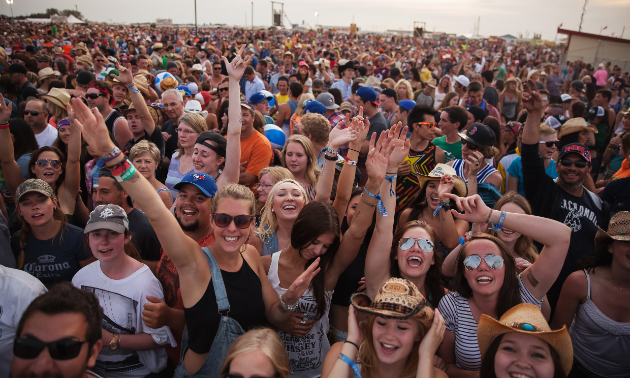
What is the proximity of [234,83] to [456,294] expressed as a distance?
94.4 inches

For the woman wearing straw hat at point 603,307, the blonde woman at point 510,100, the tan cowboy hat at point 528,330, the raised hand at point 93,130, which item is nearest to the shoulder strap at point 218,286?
the raised hand at point 93,130

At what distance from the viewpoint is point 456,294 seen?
96.4 inches

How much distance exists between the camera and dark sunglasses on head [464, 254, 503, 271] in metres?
2.29

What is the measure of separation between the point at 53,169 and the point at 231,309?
263 centimetres

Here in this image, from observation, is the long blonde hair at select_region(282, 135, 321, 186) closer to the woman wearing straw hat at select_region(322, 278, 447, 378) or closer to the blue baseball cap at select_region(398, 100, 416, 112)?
the woman wearing straw hat at select_region(322, 278, 447, 378)

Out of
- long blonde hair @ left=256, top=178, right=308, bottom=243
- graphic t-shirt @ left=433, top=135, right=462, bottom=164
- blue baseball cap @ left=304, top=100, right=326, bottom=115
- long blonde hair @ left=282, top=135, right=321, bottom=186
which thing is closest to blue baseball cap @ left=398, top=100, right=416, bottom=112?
graphic t-shirt @ left=433, top=135, right=462, bottom=164

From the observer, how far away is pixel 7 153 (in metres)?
3.55

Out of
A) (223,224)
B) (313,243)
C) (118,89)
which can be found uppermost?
(118,89)

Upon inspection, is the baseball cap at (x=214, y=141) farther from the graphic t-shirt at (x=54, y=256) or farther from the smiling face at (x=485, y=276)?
the smiling face at (x=485, y=276)

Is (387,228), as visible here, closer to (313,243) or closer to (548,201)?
(313,243)

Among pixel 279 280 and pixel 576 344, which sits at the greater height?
pixel 279 280

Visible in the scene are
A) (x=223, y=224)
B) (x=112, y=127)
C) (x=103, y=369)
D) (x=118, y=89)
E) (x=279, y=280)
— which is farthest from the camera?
(x=118, y=89)

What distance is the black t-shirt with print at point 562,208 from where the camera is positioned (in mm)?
3059

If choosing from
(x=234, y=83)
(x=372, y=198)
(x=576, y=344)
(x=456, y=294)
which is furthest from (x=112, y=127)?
(x=576, y=344)
